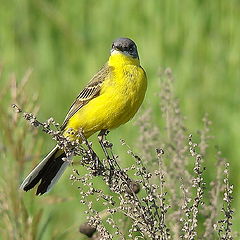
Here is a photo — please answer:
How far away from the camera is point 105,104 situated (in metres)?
4.66

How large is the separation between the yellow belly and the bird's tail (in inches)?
8.8

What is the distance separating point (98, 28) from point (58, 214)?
192cm

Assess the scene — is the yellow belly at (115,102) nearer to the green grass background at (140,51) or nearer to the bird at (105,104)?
the bird at (105,104)

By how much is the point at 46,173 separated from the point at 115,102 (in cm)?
52

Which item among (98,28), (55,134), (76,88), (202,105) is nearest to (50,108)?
(76,88)

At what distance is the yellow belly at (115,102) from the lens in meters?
4.59

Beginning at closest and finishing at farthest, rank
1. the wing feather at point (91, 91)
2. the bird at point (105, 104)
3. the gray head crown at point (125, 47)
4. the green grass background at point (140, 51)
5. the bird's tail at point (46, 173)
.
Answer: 1. the bird's tail at point (46, 173)
2. the bird at point (105, 104)
3. the wing feather at point (91, 91)
4. the gray head crown at point (125, 47)
5. the green grass background at point (140, 51)

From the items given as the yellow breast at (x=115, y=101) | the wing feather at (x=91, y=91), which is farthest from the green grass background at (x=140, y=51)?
the yellow breast at (x=115, y=101)

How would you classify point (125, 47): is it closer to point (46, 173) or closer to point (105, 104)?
point (105, 104)

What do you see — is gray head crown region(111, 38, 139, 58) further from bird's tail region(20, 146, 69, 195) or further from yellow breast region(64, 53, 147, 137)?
bird's tail region(20, 146, 69, 195)

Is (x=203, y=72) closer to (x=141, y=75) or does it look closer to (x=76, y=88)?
(x=76, y=88)

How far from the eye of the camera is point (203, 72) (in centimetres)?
736

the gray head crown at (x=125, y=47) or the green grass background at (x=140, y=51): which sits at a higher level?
the green grass background at (x=140, y=51)

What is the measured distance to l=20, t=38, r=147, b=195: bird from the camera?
4.54 metres
